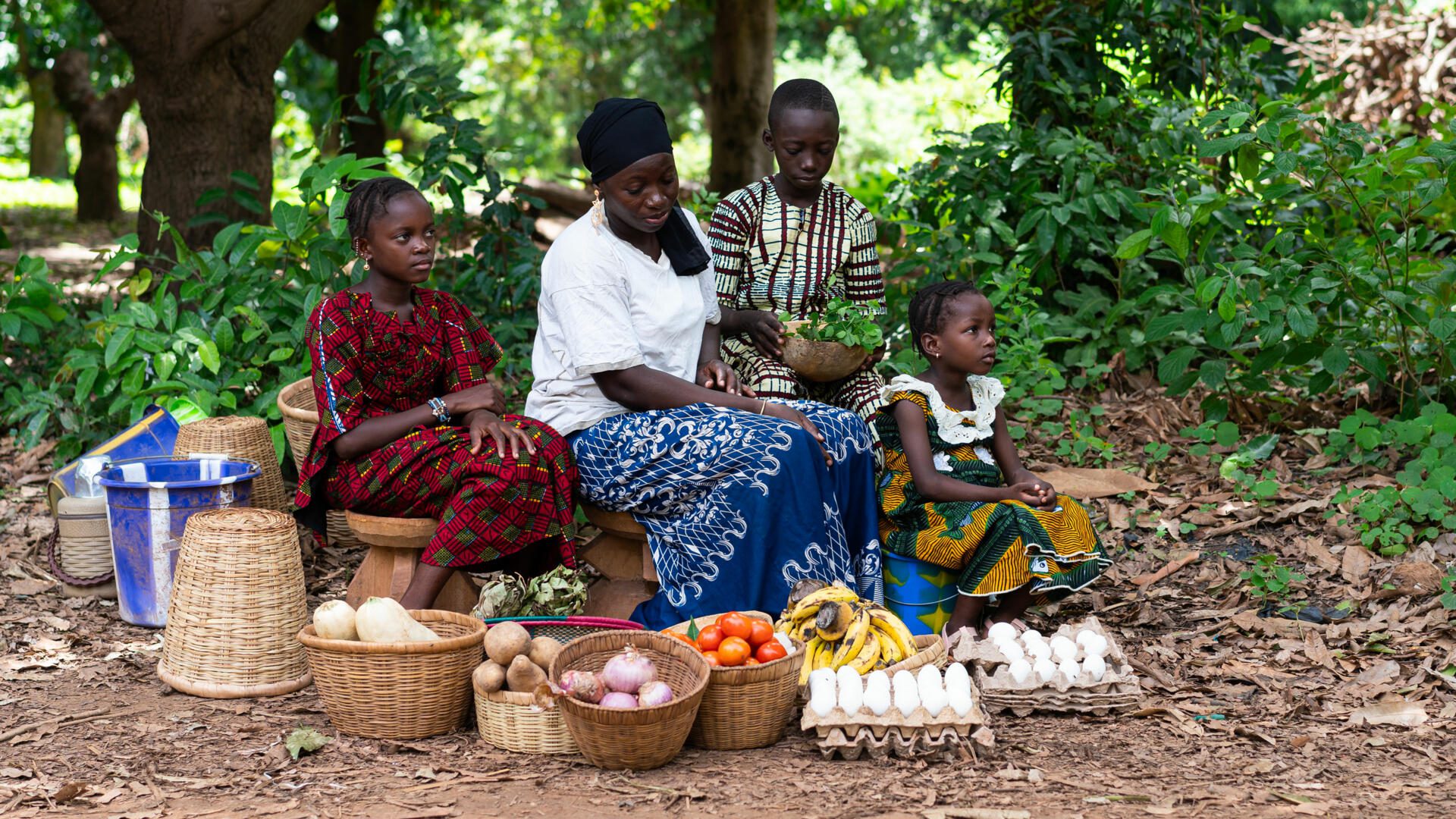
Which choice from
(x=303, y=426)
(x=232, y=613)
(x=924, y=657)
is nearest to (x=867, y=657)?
(x=924, y=657)

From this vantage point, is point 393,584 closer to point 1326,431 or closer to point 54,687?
point 54,687

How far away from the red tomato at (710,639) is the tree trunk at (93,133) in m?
13.8

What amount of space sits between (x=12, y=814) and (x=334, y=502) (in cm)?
148

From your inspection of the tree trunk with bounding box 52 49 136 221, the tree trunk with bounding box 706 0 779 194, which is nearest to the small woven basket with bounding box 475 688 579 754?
the tree trunk with bounding box 706 0 779 194

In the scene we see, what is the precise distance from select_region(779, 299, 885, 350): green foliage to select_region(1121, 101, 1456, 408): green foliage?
134 centimetres

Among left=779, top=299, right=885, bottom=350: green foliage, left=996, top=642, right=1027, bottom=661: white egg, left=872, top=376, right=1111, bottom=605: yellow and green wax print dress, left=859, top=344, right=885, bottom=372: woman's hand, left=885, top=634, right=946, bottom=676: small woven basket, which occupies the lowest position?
left=996, top=642, right=1027, bottom=661: white egg

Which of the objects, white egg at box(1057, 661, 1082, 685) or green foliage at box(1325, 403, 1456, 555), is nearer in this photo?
white egg at box(1057, 661, 1082, 685)

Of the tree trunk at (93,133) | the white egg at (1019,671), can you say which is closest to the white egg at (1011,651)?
the white egg at (1019,671)

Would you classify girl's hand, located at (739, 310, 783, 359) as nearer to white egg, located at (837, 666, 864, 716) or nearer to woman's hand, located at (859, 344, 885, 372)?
woman's hand, located at (859, 344, 885, 372)

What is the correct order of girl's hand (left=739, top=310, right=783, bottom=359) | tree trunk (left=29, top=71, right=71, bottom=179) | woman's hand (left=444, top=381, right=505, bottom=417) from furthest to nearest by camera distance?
tree trunk (left=29, top=71, right=71, bottom=179) < girl's hand (left=739, top=310, right=783, bottom=359) < woman's hand (left=444, top=381, right=505, bottom=417)

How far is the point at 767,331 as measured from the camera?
14.6ft

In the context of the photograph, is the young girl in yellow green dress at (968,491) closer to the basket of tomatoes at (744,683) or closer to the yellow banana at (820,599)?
the yellow banana at (820,599)

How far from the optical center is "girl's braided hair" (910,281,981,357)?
168 inches

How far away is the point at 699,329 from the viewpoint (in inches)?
174
